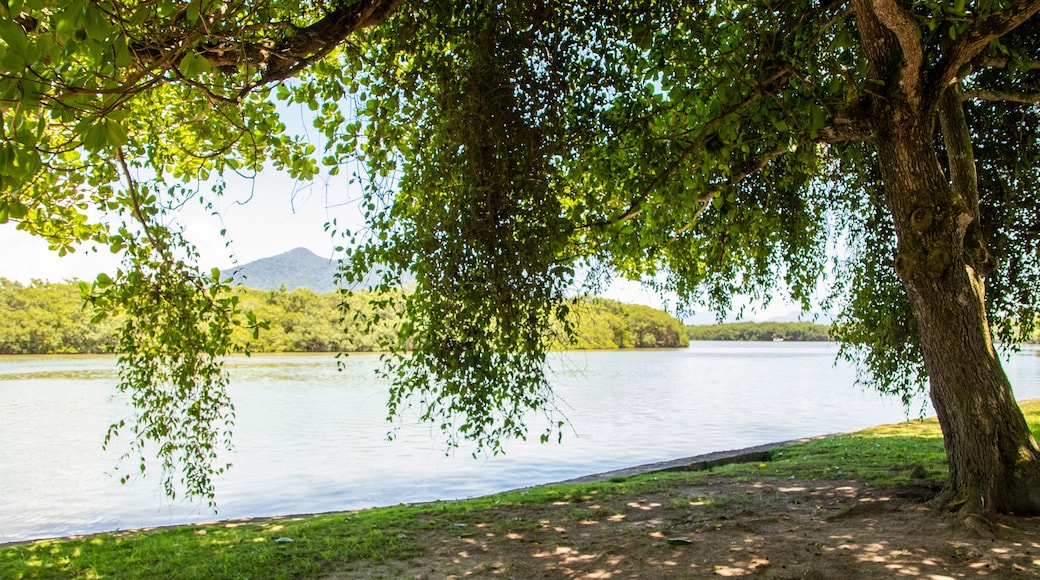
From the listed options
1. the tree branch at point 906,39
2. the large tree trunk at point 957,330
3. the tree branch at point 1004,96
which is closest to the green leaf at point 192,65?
the tree branch at point 906,39

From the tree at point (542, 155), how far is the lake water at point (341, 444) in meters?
1.15

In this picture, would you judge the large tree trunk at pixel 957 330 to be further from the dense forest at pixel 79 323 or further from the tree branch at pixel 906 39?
the dense forest at pixel 79 323

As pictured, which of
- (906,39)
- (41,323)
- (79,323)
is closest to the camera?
(906,39)

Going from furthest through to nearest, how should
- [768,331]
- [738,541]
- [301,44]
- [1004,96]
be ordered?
[768,331] → [1004,96] → [738,541] → [301,44]

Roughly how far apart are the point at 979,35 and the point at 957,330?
2418 mm

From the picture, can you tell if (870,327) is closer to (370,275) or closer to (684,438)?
(370,275)

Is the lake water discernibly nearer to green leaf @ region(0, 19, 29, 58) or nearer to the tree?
the tree

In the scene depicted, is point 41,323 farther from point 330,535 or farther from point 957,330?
point 957,330

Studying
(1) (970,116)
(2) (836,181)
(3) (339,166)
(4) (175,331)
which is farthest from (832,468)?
(4) (175,331)

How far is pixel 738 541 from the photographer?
19.4 feet

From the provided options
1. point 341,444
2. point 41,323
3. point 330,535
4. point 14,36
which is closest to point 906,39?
point 14,36

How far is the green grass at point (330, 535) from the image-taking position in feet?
18.5

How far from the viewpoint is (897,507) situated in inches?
262

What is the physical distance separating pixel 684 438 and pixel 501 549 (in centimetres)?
1400
